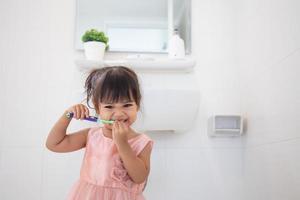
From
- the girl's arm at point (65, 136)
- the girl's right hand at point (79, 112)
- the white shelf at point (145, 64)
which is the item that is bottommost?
the girl's arm at point (65, 136)

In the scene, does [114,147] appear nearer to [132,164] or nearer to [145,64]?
[132,164]

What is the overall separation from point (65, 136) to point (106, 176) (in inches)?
8.6

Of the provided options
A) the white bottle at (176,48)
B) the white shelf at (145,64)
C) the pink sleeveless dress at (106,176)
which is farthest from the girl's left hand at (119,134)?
the white bottle at (176,48)

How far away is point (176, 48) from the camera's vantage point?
153 cm

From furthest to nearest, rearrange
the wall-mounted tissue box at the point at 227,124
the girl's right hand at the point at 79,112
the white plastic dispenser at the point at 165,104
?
the wall-mounted tissue box at the point at 227,124 → the white plastic dispenser at the point at 165,104 → the girl's right hand at the point at 79,112

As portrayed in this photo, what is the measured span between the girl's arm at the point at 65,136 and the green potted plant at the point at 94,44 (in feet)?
1.37

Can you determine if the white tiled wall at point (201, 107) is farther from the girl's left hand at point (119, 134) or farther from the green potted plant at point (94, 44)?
the girl's left hand at point (119, 134)

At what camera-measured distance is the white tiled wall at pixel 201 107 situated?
1.44 m

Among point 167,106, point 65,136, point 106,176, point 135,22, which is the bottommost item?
point 106,176

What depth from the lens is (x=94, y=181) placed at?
42.1 inches

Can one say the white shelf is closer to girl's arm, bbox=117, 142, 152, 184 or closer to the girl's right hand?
the girl's right hand

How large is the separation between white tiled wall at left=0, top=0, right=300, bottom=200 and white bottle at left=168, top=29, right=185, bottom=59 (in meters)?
0.12

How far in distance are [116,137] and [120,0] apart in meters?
0.88

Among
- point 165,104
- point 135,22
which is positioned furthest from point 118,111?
point 135,22
